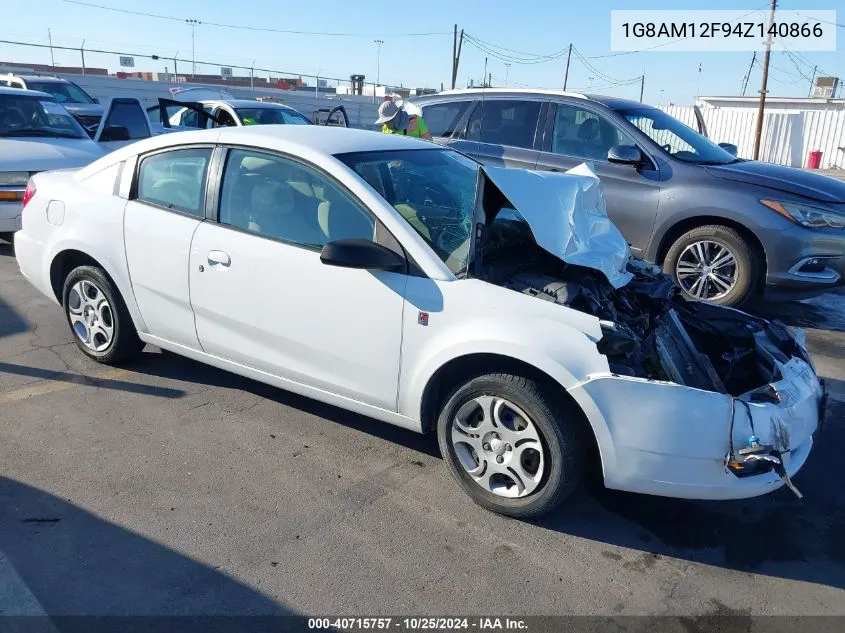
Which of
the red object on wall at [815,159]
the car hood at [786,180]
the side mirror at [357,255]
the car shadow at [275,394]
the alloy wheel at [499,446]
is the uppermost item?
the red object on wall at [815,159]

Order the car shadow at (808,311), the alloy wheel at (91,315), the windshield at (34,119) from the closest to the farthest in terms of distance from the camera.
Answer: the alloy wheel at (91,315) → the car shadow at (808,311) → the windshield at (34,119)

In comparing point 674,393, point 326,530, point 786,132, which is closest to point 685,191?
point 674,393

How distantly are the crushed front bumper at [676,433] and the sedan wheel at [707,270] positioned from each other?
3.44m

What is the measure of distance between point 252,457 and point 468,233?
1647mm

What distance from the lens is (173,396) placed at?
4.30 metres

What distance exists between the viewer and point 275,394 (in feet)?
14.4

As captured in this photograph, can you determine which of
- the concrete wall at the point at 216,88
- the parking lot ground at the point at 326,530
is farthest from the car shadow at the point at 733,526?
the concrete wall at the point at 216,88

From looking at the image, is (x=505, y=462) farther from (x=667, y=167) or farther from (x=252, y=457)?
(x=667, y=167)

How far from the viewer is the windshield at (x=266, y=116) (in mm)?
11758

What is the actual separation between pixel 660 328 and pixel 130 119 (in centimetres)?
910

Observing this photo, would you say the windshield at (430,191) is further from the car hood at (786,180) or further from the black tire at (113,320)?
the car hood at (786,180)

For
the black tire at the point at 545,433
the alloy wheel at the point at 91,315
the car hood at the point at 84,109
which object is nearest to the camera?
the black tire at the point at 545,433

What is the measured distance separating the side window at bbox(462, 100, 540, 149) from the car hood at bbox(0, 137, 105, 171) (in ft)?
14.5

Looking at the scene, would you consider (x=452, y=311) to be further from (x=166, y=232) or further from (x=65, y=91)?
(x=65, y=91)
